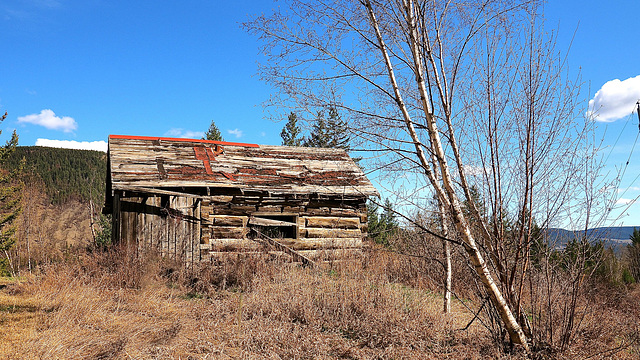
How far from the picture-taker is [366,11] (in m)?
4.82

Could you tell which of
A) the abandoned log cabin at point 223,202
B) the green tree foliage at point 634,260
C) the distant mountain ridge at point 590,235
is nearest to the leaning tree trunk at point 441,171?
the distant mountain ridge at point 590,235

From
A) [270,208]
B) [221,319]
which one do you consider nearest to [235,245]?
[270,208]

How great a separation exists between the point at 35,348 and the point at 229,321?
7.80ft

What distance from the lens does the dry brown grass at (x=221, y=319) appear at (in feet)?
16.2

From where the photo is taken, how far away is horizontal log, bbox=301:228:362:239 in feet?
39.7

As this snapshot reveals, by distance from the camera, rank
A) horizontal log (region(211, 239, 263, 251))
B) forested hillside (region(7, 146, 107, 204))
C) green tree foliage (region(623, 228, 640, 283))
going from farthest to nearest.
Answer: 1. forested hillside (region(7, 146, 107, 204))
2. green tree foliage (region(623, 228, 640, 283))
3. horizontal log (region(211, 239, 263, 251))

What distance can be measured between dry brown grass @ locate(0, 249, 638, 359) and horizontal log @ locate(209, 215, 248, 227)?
2.41 metres

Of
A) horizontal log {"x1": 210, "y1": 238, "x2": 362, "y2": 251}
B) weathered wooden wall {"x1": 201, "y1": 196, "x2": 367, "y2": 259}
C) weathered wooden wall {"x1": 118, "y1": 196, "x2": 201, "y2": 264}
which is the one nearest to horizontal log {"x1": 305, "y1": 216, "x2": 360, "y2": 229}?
weathered wooden wall {"x1": 201, "y1": 196, "x2": 367, "y2": 259}

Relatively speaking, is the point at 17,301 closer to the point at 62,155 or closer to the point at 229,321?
the point at 229,321

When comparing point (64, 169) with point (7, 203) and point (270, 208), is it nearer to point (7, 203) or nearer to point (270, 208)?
point (7, 203)

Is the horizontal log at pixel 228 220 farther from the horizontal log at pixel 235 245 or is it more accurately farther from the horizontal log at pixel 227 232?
the horizontal log at pixel 235 245

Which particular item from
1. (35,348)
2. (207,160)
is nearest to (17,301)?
(35,348)

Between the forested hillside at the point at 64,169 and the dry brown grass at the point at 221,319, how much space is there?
52402 millimetres

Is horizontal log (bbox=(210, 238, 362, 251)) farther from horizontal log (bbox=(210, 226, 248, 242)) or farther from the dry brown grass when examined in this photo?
the dry brown grass
